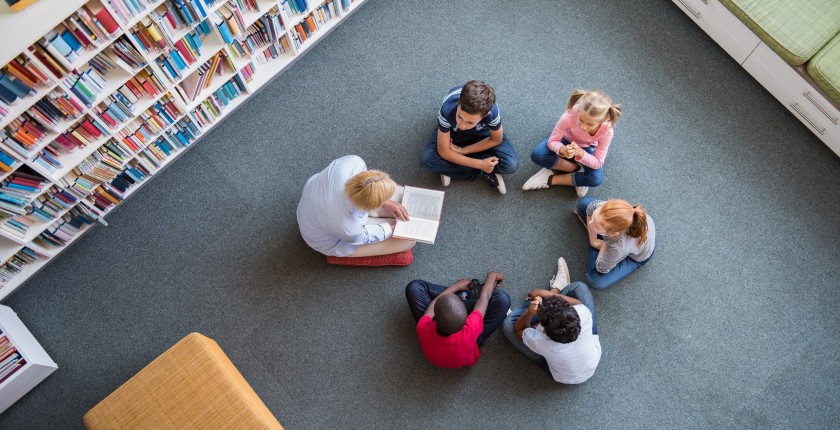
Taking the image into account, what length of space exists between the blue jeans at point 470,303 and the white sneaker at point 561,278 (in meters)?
0.35

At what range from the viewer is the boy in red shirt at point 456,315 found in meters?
2.81

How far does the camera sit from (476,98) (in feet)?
9.68

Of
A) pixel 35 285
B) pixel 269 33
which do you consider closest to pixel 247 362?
pixel 35 285

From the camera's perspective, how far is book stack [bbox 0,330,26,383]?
298cm

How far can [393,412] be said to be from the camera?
3203 millimetres

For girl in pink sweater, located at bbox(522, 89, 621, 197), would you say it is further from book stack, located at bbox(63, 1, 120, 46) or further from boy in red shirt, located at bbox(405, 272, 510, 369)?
book stack, located at bbox(63, 1, 120, 46)

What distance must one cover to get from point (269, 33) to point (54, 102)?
49.6 inches

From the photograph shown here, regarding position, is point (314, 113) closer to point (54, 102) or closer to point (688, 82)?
point (54, 102)

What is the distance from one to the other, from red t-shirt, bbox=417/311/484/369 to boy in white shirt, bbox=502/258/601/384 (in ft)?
0.85

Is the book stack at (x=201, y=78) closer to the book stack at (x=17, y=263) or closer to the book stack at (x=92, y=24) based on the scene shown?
the book stack at (x=92, y=24)

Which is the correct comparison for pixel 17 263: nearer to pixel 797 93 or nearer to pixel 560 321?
pixel 560 321

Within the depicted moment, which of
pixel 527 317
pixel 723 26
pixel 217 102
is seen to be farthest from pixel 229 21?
pixel 723 26

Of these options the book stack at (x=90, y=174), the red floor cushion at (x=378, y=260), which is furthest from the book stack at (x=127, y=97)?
the red floor cushion at (x=378, y=260)

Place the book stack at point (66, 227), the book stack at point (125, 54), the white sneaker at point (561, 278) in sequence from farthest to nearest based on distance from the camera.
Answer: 1. the white sneaker at point (561, 278)
2. the book stack at point (66, 227)
3. the book stack at point (125, 54)
